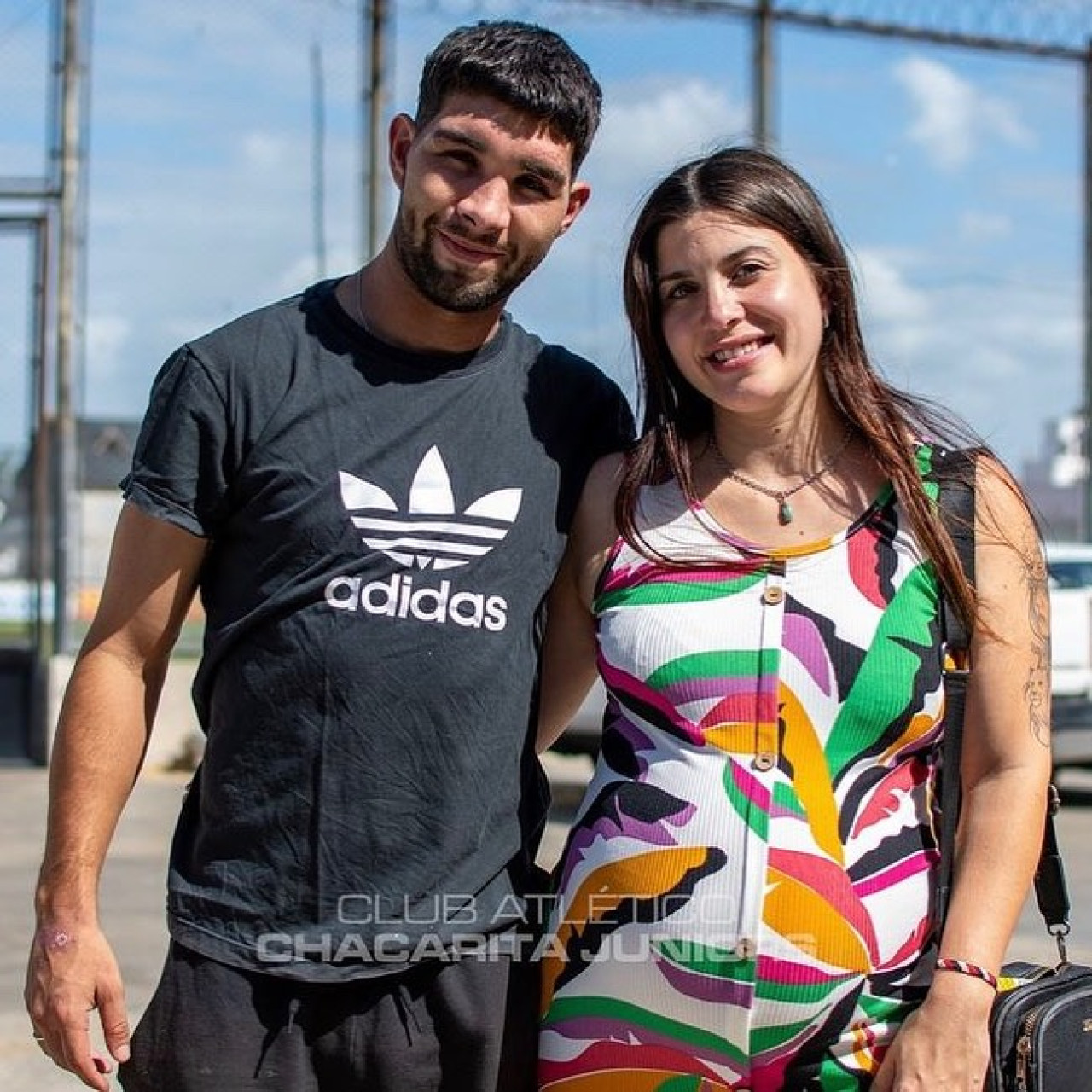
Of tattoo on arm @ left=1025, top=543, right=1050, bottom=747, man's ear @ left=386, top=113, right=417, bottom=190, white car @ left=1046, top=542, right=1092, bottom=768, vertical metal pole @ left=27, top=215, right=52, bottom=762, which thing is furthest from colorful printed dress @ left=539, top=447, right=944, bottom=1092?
vertical metal pole @ left=27, top=215, right=52, bottom=762

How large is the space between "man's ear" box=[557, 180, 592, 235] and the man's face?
58mm

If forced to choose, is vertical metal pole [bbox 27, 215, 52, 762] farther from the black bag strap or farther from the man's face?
the black bag strap

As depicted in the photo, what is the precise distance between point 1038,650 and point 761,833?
476 millimetres

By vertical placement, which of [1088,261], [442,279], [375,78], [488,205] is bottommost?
[442,279]

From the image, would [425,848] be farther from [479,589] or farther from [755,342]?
[755,342]

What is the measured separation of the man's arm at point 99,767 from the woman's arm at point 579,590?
54 centimetres

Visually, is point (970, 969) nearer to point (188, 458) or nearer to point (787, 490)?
point (787, 490)

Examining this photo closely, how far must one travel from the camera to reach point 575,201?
2.90m

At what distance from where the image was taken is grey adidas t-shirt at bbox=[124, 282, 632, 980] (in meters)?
2.59

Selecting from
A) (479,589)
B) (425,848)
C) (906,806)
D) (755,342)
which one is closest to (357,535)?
(479,589)

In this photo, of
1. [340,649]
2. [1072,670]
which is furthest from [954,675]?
[1072,670]

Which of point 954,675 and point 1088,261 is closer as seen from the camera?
point 954,675

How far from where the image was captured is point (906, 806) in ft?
8.32

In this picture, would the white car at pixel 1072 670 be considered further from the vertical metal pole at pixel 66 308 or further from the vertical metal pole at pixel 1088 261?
the vertical metal pole at pixel 66 308
